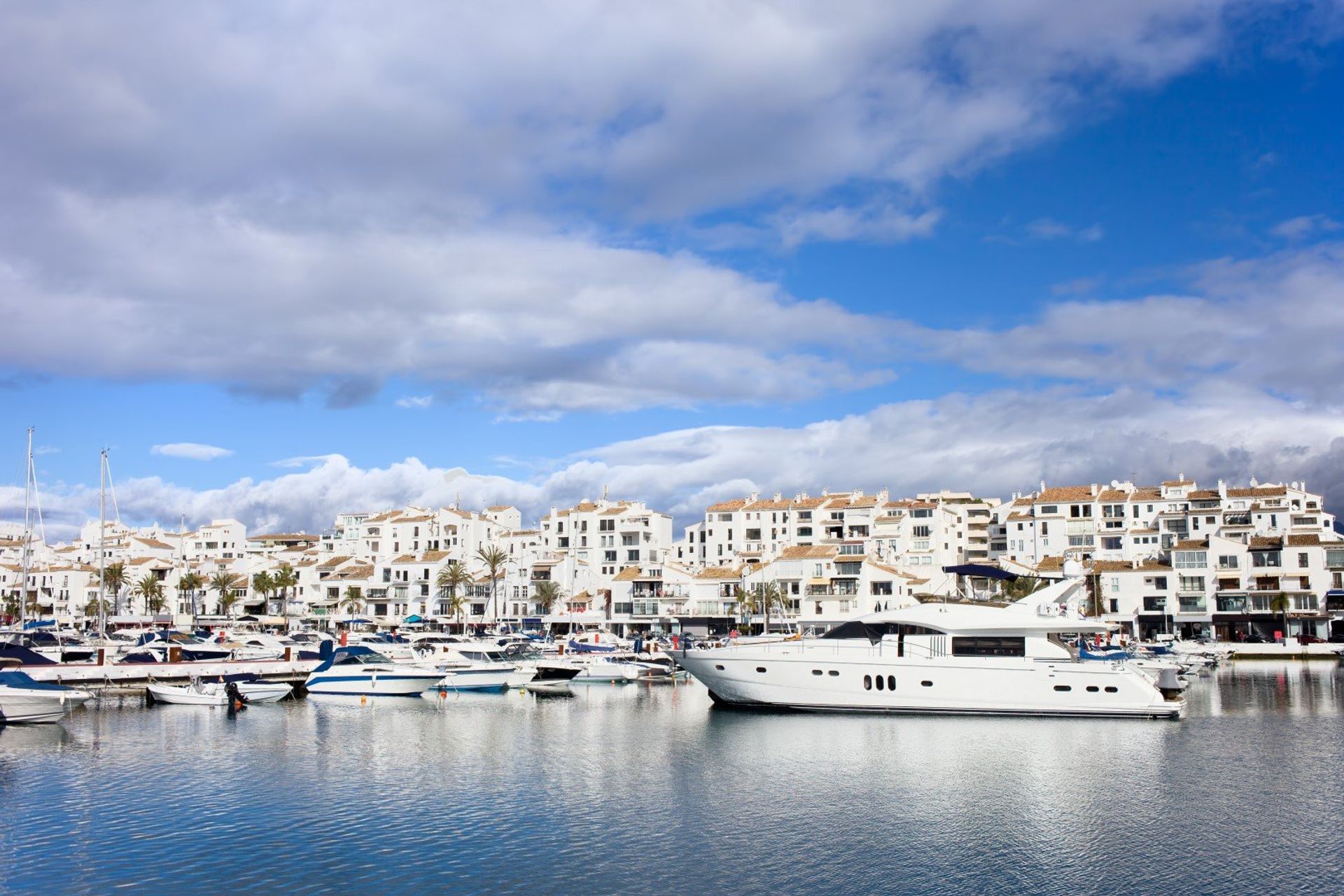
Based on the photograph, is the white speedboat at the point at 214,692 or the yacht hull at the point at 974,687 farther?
the white speedboat at the point at 214,692

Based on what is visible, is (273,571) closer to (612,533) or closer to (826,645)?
(612,533)

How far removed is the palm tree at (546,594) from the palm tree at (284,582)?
89.4 ft

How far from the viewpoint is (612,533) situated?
125 metres

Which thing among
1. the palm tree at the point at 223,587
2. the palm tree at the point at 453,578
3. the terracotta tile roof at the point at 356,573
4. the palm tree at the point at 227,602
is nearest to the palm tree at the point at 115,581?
the palm tree at the point at 223,587

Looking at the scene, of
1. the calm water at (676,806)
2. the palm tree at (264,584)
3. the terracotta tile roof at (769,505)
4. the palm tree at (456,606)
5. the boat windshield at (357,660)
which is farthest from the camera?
the terracotta tile roof at (769,505)

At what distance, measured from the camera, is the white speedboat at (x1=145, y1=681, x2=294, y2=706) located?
171 feet

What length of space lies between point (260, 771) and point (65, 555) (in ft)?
447

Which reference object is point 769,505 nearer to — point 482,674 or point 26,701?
point 482,674

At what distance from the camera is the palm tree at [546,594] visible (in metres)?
116

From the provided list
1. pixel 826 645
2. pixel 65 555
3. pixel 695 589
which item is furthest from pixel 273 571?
pixel 826 645

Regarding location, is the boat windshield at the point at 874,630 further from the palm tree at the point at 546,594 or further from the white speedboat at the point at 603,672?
the palm tree at the point at 546,594

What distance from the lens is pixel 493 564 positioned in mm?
112938

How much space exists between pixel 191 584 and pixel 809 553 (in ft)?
224

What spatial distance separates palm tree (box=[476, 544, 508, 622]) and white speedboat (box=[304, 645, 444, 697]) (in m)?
54.1
